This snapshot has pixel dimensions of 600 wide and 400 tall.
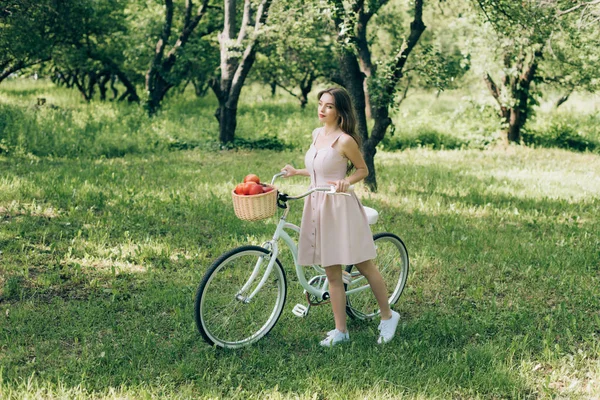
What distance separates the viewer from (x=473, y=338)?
197 inches

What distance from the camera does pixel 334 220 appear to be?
4422 millimetres

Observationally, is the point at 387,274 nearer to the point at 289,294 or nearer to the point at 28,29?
the point at 289,294

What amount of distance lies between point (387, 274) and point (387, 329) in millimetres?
969

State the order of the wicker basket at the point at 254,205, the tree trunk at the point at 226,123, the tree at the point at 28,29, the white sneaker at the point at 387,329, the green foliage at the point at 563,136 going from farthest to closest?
the green foliage at the point at 563,136, the tree trunk at the point at 226,123, the tree at the point at 28,29, the white sneaker at the point at 387,329, the wicker basket at the point at 254,205

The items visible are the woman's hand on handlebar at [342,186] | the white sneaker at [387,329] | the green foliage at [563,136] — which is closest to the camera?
the woman's hand on handlebar at [342,186]

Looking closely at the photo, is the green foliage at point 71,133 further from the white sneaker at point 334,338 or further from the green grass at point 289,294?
the white sneaker at point 334,338

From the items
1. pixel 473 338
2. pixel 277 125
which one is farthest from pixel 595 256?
pixel 277 125

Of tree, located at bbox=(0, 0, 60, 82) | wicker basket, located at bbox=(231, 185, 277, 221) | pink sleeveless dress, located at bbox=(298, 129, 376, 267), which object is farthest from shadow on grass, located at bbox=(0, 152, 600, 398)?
tree, located at bbox=(0, 0, 60, 82)

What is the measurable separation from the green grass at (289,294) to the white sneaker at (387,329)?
0.07m

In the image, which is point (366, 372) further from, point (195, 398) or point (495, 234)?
point (495, 234)

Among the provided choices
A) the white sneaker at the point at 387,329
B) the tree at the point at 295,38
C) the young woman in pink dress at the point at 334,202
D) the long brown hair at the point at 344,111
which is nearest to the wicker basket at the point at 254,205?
the young woman in pink dress at the point at 334,202

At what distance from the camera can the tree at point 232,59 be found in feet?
48.5

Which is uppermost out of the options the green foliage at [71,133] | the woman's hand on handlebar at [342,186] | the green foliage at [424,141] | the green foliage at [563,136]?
the woman's hand on handlebar at [342,186]

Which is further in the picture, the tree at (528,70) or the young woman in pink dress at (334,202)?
the tree at (528,70)
